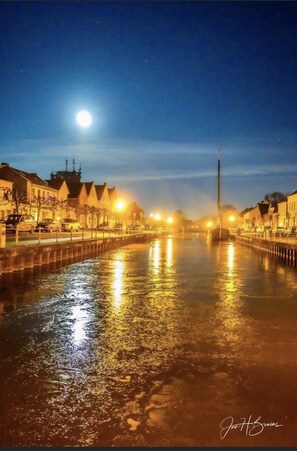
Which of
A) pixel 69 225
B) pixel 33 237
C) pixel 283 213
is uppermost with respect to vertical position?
pixel 283 213

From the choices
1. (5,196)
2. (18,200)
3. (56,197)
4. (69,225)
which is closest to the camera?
(5,196)

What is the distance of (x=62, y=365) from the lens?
7.97 m

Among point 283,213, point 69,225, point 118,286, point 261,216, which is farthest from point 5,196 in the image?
point 261,216

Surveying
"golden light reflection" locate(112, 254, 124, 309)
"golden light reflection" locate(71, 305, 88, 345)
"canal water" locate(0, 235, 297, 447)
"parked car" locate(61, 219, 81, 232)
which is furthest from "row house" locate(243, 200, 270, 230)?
"golden light reflection" locate(71, 305, 88, 345)

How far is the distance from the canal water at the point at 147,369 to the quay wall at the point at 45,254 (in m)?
6.03

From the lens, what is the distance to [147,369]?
7.76 meters

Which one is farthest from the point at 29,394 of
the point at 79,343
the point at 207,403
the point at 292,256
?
the point at 292,256

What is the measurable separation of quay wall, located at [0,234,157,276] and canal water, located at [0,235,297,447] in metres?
6.03

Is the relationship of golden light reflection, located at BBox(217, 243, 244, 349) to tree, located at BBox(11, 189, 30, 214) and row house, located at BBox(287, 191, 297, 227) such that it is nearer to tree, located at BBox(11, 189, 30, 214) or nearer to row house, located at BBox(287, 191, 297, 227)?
tree, located at BBox(11, 189, 30, 214)

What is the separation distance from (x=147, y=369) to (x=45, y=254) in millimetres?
20395

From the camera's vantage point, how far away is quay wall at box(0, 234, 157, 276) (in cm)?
2223

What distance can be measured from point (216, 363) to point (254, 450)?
3.28 metres

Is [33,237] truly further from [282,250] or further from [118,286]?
[282,250]

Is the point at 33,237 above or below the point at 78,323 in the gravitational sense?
above
